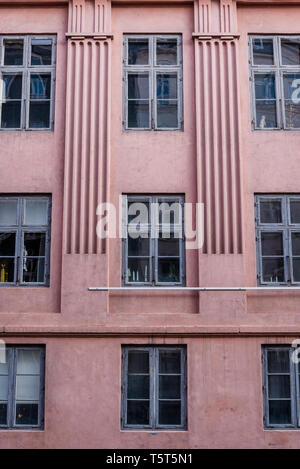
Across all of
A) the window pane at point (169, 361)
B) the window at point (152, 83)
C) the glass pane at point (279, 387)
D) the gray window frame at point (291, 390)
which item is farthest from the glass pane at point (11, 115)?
the glass pane at point (279, 387)

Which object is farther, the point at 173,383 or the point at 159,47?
the point at 159,47

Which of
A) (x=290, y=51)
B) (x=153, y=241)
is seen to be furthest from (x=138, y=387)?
(x=290, y=51)

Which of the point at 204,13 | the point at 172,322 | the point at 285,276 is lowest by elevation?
the point at 172,322

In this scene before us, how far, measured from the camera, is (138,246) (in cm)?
1135

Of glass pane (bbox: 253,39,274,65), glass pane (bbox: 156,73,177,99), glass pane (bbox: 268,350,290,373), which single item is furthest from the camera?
glass pane (bbox: 253,39,274,65)

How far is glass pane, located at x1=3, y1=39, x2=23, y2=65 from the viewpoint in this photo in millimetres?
12062

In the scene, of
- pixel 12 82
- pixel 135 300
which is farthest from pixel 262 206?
pixel 12 82

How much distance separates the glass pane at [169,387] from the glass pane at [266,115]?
4895 millimetres

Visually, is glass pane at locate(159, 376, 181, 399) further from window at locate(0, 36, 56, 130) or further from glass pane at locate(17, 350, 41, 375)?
window at locate(0, 36, 56, 130)

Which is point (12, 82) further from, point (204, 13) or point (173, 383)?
point (173, 383)

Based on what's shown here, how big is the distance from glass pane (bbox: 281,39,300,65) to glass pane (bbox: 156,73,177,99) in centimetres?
215

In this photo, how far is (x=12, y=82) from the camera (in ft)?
39.3

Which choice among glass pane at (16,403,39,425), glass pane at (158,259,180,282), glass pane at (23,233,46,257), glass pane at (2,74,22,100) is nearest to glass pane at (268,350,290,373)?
glass pane at (158,259,180,282)

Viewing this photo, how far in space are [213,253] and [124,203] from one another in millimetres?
1858
